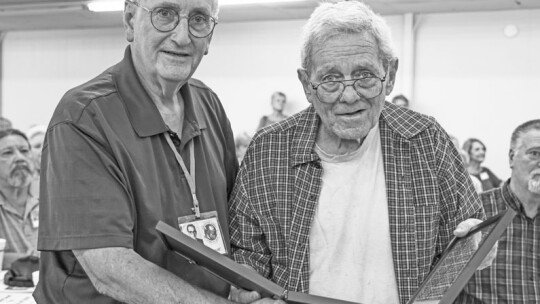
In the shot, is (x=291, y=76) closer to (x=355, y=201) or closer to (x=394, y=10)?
(x=394, y=10)

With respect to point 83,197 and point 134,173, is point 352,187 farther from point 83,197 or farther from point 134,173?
point 83,197

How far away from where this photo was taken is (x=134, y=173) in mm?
1868

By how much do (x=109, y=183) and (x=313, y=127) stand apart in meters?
0.76

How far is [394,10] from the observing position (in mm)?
10898

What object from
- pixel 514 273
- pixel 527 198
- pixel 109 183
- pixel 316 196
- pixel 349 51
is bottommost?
pixel 514 273

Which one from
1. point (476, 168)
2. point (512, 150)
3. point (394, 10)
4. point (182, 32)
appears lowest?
point (476, 168)

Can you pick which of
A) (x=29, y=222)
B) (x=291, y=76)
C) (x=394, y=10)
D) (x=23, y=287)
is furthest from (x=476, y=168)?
(x=23, y=287)

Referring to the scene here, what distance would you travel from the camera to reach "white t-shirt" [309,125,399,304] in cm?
212

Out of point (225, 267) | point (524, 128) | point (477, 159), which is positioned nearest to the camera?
point (225, 267)

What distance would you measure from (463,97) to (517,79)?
871 mm

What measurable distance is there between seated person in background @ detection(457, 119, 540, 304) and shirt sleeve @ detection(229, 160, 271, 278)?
5.20 ft

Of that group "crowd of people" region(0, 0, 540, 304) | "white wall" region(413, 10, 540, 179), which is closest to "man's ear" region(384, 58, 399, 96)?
"crowd of people" region(0, 0, 540, 304)

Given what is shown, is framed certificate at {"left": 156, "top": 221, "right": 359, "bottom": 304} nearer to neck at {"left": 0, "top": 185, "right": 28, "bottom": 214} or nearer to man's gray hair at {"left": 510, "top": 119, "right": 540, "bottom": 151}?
man's gray hair at {"left": 510, "top": 119, "right": 540, "bottom": 151}

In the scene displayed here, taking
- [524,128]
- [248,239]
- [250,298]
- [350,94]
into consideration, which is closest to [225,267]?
[250,298]
